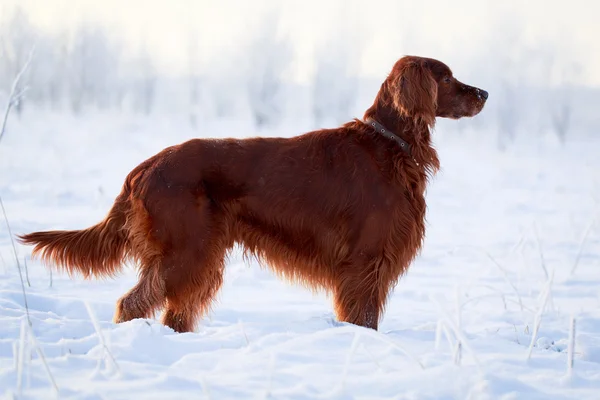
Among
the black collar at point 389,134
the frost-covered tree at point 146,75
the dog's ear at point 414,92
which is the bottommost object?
the frost-covered tree at point 146,75

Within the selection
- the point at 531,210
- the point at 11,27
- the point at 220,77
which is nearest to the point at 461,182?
the point at 531,210

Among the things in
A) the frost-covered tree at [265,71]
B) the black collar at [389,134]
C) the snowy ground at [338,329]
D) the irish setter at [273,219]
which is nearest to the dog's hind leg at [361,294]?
the irish setter at [273,219]

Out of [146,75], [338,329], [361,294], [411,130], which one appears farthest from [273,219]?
[146,75]

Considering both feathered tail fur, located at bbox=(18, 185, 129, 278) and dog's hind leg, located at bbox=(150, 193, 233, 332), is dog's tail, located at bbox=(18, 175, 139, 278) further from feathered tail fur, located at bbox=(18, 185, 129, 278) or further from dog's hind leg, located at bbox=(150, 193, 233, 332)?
dog's hind leg, located at bbox=(150, 193, 233, 332)

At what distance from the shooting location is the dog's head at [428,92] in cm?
366

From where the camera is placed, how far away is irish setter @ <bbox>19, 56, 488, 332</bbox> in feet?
11.0

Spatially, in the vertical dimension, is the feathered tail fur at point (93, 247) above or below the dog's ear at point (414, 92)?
below

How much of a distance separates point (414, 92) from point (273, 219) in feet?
3.52

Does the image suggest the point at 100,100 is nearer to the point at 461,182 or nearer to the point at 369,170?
the point at 461,182

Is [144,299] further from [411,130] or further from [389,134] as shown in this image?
[411,130]

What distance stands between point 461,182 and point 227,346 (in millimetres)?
13258

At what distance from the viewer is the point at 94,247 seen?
3.48 metres

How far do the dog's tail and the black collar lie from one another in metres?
1.41

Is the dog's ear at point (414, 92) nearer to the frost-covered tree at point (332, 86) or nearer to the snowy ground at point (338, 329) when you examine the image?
the snowy ground at point (338, 329)
